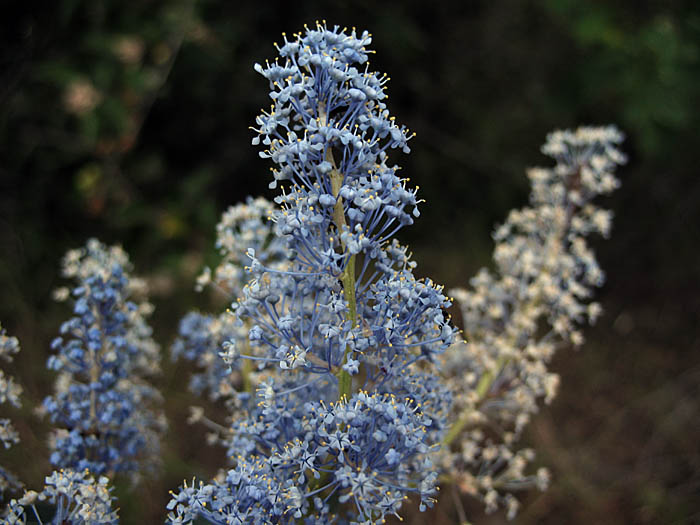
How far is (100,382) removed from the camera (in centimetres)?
173

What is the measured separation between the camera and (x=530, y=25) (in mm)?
5551

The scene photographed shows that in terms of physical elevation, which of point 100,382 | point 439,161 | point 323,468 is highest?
point 439,161

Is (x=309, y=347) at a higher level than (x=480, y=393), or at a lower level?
lower

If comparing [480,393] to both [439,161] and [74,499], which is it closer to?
[74,499]

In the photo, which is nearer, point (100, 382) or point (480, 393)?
point (100, 382)

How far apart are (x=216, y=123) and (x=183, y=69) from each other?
57 centimetres

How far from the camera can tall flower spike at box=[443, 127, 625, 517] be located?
2.08 meters

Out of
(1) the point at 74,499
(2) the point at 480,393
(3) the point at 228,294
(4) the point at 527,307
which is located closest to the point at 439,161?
(4) the point at 527,307

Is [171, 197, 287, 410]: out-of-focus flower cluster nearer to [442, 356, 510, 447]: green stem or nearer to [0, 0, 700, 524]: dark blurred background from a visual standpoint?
[442, 356, 510, 447]: green stem

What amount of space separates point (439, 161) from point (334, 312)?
170 inches

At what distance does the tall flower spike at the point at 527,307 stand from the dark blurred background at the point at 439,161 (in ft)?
5.43

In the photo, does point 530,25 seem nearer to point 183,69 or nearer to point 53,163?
point 183,69

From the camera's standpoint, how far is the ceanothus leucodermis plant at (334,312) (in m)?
1.32


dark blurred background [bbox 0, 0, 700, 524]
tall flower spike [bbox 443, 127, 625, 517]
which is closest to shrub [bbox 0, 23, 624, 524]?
tall flower spike [bbox 443, 127, 625, 517]
